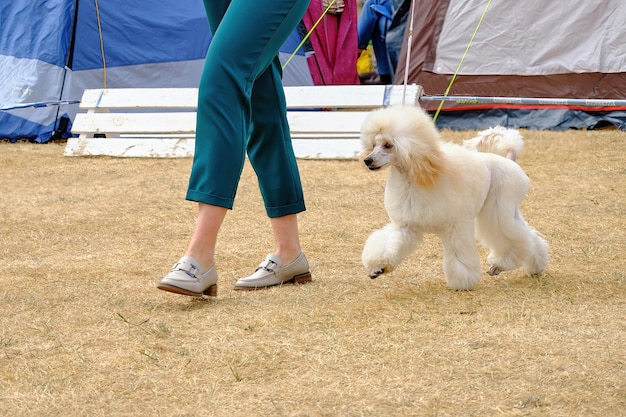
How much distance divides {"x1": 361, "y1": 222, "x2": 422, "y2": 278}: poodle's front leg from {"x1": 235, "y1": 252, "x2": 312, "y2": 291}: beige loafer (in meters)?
0.24

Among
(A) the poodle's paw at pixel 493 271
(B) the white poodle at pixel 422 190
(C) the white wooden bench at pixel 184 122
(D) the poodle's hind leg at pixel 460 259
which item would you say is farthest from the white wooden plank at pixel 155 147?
(D) the poodle's hind leg at pixel 460 259

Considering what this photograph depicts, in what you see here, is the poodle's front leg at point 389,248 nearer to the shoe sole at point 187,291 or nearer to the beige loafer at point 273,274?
the beige loafer at point 273,274

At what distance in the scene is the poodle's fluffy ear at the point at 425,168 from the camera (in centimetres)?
285

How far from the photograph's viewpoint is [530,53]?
819 cm

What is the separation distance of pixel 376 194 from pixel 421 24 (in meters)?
3.68

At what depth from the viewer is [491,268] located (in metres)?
3.25

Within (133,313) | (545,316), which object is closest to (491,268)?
(545,316)

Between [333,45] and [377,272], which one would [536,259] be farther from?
[333,45]

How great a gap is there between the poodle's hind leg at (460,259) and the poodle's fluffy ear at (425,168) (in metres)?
0.19

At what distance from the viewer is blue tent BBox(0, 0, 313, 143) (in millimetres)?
8461

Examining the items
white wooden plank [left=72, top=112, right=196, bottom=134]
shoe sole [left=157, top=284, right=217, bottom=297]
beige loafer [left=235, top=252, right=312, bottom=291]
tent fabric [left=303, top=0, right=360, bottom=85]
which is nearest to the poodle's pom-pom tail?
beige loafer [left=235, top=252, right=312, bottom=291]

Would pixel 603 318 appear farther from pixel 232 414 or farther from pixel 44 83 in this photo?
pixel 44 83

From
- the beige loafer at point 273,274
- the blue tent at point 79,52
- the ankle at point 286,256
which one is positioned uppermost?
the ankle at point 286,256

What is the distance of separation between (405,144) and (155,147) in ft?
14.9
